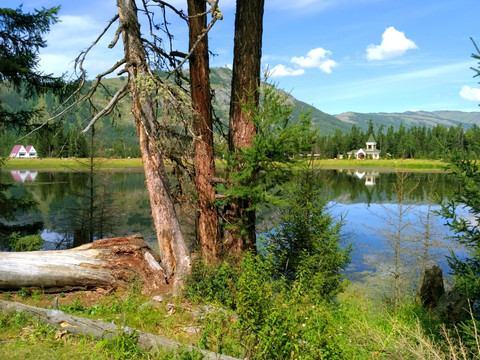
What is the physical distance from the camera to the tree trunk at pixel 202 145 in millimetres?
8039

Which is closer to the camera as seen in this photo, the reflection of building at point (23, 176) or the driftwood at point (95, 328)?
the driftwood at point (95, 328)

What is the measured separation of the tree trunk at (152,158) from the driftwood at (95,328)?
109 inches

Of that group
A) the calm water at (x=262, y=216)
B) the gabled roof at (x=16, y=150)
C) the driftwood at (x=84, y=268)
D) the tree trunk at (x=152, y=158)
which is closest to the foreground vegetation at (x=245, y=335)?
the driftwood at (x=84, y=268)

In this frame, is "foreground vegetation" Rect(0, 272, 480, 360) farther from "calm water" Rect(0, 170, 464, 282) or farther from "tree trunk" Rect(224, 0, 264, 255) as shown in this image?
"calm water" Rect(0, 170, 464, 282)

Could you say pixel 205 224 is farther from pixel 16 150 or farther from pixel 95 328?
pixel 16 150

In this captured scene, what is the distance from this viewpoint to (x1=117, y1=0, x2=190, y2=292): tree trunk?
782cm

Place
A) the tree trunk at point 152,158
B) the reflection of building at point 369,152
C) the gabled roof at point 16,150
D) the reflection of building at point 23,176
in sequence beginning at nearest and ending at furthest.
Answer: the tree trunk at point 152,158 < the reflection of building at point 23,176 < the reflection of building at point 369,152 < the gabled roof at point 16,150

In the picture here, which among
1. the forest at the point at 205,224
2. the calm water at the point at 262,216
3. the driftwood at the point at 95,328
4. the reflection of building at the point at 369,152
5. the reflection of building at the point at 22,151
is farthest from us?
the reflection of building at the point at 22,151

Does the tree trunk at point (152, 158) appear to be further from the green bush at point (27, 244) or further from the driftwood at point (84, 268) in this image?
the green bush at point (27, 244)

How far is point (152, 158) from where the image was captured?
8.00 metres

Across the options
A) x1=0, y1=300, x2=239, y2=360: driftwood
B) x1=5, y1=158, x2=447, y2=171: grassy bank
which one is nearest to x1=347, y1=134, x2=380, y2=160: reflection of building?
x1=5, y1=158, x2=447, y2=171: grassy bank

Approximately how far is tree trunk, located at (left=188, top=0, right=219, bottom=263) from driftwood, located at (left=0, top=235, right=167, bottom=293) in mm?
1365

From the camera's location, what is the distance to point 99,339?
500 centimetres

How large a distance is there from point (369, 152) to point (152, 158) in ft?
377
